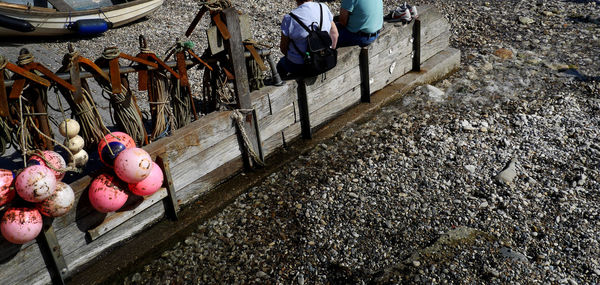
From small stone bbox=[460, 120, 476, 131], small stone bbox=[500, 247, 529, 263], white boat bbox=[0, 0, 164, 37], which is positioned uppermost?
white boat bbox=[0, 0, 164, 37]

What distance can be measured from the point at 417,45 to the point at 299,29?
8.95 ft

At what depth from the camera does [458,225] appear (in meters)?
5.29

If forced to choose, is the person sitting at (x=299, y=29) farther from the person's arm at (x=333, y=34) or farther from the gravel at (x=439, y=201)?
the gravel at (x=439, y=201)

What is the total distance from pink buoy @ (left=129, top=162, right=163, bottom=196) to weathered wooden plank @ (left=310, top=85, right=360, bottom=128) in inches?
98.6

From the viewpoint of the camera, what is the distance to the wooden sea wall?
4.60m

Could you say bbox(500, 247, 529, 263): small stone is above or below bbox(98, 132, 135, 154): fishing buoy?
below

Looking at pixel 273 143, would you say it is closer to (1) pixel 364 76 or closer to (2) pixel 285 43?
(2) pixel 285 43

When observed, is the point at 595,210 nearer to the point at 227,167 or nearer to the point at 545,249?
the point at 545,249

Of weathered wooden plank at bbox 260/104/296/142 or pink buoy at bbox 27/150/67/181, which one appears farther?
weathered wooden plank at bbox 260/104/296/142

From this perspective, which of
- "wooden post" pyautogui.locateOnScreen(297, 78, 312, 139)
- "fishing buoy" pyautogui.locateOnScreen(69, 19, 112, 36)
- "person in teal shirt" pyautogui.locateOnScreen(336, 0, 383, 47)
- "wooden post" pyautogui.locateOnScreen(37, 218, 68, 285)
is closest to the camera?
"wooden post" pyautogui.locateOnScreen(37, 218, 68, 285)

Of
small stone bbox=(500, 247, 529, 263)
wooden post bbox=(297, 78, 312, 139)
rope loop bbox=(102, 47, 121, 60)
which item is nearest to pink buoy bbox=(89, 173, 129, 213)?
rope loop bbox=(102, 47, 121, 60)

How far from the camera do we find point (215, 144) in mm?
5840

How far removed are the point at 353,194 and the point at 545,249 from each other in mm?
2016

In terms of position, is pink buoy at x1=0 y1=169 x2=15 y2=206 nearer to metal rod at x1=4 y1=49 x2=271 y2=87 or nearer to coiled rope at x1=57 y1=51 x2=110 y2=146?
metal rod at x1=4 y1=49 x2=271 y2=87
